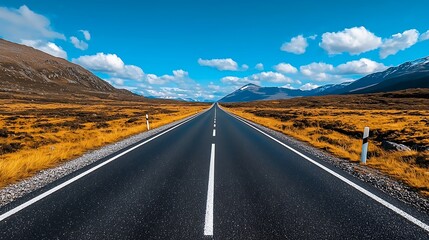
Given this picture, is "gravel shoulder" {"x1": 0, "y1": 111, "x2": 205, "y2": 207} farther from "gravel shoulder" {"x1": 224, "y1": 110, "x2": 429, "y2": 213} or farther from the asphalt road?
"gravel shoulder" {"x1": 224, "y1": 110, "x2": 429, "y2": 213}

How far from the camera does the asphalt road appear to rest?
12.2 ft

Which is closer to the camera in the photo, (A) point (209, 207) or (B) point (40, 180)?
(A) point (209, 207)

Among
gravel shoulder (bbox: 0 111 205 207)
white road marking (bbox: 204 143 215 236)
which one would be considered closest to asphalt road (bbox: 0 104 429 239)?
white road marking (bbox: 204 143 215 236)

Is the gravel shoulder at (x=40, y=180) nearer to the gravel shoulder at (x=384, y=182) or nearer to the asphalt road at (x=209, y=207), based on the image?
the asphalt road at (x=209, y=207)

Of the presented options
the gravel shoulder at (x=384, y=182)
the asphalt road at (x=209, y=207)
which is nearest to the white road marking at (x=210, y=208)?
the asphalt road at (x=209, y=207)

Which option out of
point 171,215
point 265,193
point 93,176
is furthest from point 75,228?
point 265,193

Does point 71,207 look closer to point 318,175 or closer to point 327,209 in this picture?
point 327,209

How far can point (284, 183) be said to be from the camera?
604cm

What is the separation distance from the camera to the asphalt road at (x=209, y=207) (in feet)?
12.2

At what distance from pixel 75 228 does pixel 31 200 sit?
72.1 inches

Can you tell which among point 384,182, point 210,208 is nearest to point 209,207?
point 210,208

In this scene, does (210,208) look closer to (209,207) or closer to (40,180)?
(209,207)

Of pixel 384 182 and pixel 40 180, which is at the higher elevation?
pixel 40 180

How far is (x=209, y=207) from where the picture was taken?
15.1 ft
